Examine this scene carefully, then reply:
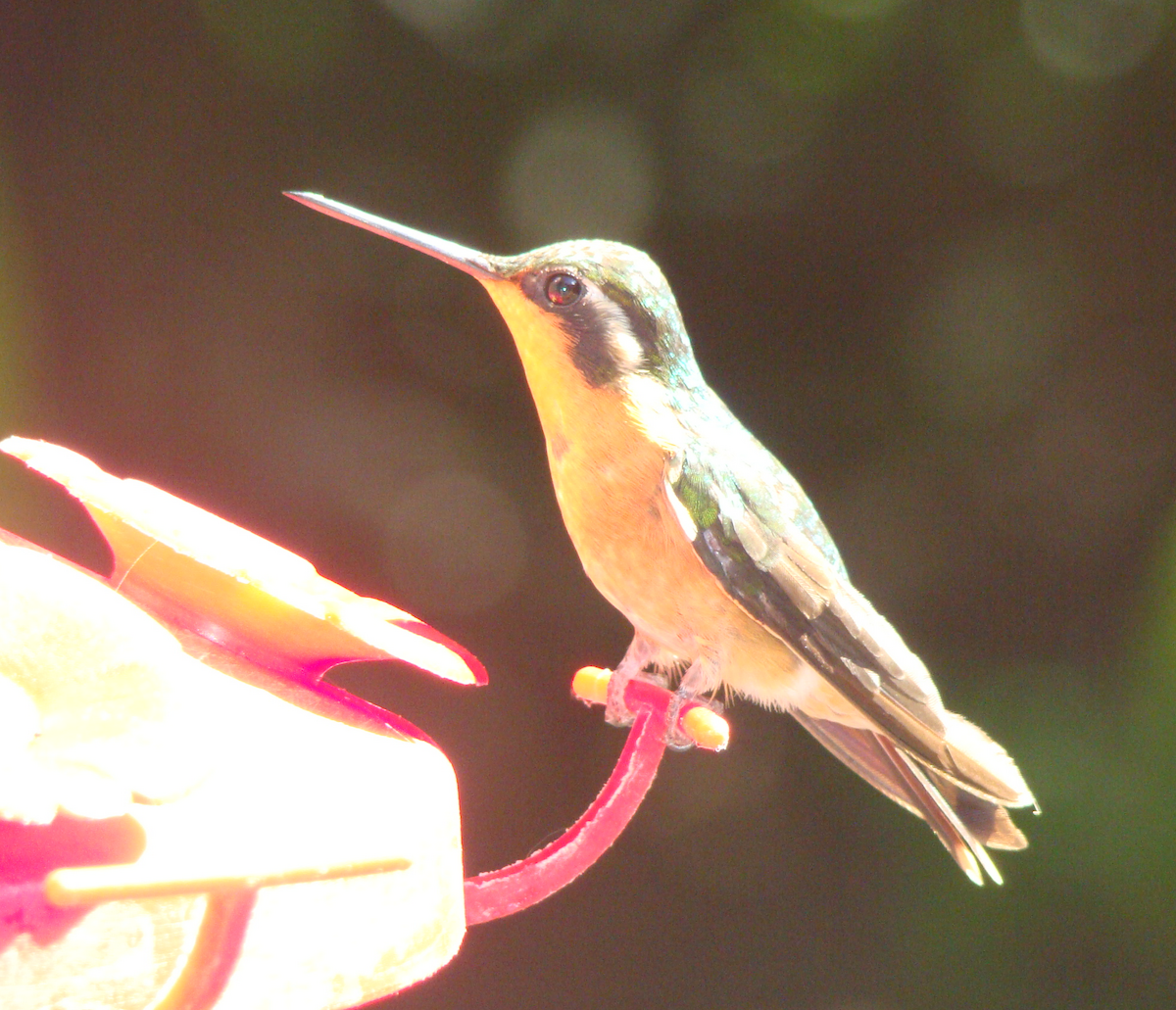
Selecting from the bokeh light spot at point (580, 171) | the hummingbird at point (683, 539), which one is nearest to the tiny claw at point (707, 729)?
the hummingbird at point (683, 539)

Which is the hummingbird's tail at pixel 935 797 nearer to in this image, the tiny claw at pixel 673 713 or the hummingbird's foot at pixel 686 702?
the hummingbird's foot at pixel 686 702

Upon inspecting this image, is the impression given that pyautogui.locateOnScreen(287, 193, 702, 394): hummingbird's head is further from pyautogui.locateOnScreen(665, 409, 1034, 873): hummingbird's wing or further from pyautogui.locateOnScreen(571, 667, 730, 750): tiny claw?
pyautogui.locateOnScreen(571, 667, 730, 750): tiny claw

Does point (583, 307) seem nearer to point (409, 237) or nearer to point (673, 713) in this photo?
point (409, 237)

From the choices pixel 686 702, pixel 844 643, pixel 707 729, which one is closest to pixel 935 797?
pixel 844 643

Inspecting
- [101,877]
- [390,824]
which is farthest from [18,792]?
[390,824]

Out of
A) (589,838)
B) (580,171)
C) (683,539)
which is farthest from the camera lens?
(580,171)

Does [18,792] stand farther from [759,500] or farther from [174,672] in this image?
[759,500]
